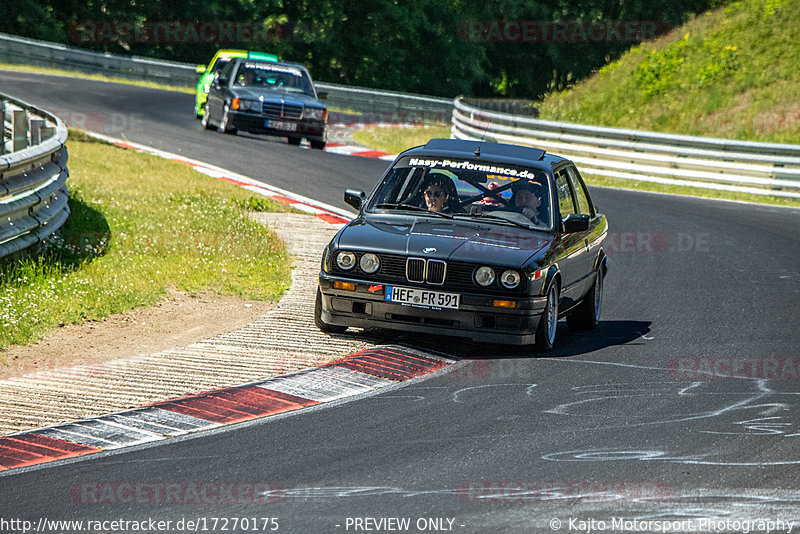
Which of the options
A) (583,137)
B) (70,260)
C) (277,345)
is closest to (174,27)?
(583,137)

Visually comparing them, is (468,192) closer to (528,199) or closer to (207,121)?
(528,199)

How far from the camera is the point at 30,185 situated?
10.7m

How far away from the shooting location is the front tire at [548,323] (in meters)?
8.52

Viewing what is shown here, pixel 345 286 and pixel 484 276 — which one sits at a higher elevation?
pixel 484 276

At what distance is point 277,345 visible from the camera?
27.9ft

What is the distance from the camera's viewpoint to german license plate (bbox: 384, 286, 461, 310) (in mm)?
8312

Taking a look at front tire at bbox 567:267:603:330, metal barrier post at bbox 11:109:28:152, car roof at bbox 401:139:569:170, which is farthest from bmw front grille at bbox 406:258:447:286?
metal barrier post at bbox 11:109:28:152

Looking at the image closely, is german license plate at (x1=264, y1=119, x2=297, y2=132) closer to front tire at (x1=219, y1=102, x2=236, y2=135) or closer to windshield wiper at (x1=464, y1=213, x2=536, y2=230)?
front tire at (x1=219, y1=102, x2=236, y2=135)
